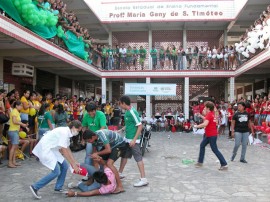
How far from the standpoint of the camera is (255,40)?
15.3 meters

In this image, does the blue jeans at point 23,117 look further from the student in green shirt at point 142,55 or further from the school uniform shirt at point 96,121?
the student in green shirt at point 142,55

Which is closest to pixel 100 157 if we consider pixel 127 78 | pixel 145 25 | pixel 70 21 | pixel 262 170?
pixel 262 170

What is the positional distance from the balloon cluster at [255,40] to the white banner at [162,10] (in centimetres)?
435

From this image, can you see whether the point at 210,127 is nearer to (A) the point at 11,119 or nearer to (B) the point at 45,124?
(B) the point at 45,124

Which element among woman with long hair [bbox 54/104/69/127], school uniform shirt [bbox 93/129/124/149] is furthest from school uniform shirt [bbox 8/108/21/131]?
school uniform shirt [bbox 93/129/124/149]

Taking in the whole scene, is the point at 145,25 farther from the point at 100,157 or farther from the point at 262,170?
the point at 100,157

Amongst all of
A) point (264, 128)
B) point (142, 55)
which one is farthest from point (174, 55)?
point (264, 128)

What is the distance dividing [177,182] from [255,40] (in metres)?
10.7

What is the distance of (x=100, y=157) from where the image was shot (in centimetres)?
584

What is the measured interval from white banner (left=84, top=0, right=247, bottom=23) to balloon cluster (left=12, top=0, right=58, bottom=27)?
10.1 meters

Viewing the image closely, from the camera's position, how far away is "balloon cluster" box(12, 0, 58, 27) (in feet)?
30.5

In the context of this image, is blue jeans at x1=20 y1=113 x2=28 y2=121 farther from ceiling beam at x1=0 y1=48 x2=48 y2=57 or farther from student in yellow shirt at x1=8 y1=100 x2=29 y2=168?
ceiling beam at x1=0 y1=48 x2=48 y2=57

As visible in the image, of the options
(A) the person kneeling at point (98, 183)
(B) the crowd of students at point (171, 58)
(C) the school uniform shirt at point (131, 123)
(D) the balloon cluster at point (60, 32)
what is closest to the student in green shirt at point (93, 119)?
(C) the school uniform shirt at point (131, 123)

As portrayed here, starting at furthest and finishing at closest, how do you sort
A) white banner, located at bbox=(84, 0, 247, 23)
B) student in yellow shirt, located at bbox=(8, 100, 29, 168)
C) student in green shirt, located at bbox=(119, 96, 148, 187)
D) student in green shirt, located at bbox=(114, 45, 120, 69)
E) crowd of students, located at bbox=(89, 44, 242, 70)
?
1. white banner, located at bbox=(84, 0, 247, 23)
2. student in green shirt, located at bbox=(114, 45, 120, 69)
3. crowd of students, located at bbox=(89, 44, 242, 70)
4. student in yellow shirt, located at bbox=(8, 100, 29, 168)
5. student in green shirt, located at bbox=(119, 96, 148, 187)
